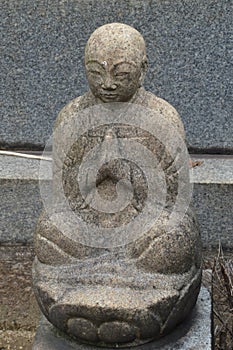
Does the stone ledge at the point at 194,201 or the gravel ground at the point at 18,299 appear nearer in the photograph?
the gravel ground at the point at 18,299

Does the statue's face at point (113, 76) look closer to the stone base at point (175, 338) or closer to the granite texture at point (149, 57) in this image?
the stone base at point (175, 338)

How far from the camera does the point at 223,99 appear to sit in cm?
516

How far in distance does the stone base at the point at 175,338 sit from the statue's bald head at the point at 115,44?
1.16 metres

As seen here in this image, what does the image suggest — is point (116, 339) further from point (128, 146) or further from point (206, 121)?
point (206, 121)

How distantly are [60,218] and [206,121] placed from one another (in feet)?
6.55

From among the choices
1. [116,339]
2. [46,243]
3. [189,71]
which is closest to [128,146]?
[46,243]

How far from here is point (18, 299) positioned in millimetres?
4430

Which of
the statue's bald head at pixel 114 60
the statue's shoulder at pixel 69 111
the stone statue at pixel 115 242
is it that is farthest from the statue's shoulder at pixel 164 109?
the statue's shoulder at pixel 69 111

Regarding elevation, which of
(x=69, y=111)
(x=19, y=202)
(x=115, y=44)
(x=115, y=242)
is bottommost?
(x=19, y=202)

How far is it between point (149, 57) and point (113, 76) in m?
1.83

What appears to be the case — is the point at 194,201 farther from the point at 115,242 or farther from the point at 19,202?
the point at 115,242

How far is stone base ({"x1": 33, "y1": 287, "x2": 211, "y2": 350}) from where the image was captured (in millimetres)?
3406

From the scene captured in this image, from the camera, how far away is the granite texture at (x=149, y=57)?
504 centimetres

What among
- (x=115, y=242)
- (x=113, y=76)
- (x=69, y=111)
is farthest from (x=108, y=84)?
(x=115, y=242)
